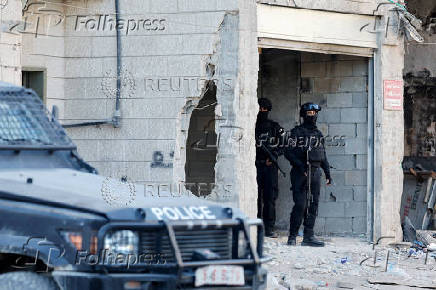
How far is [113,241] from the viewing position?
5.88 metres

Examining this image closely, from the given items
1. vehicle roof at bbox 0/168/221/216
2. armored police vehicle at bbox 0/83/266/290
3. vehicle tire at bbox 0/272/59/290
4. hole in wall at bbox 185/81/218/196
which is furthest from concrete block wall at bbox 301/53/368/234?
vehicle tire at bbox 0/272/59/290

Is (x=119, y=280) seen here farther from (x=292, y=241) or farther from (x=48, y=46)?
(x=292, y=241)

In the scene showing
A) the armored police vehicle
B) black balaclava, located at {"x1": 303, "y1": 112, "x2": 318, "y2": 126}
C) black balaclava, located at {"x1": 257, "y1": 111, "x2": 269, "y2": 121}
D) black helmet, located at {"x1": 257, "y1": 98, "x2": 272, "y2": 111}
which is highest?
black helmet, located at {"x1": 257, "y1": 98, "x2": 272, "y2": 111}

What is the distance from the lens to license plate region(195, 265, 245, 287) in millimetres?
5961

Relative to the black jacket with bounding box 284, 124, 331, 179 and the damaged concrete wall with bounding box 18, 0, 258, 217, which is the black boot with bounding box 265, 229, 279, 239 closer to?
the black jacket with bounding box 284, 124, 331, 179

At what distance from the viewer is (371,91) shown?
14070mm

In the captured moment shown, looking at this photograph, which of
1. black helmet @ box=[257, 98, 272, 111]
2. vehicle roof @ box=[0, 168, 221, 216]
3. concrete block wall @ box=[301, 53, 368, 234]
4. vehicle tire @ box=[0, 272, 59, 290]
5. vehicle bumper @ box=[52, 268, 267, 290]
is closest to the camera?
vehicle bumper @ box=[52, 268, 267, 290]

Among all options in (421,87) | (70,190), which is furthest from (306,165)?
(70,190)

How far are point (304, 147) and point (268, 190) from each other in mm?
1403

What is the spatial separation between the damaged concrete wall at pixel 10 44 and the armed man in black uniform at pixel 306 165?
3851 mm

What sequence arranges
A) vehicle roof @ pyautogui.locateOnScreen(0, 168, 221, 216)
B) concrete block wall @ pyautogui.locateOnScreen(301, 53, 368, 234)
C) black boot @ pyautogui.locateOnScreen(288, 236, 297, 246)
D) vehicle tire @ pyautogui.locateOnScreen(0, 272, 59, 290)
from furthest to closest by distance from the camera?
concrete block wall @ pyautogui.locateOnScreen(301, 53, 368, 234), black boot @ pyautogui.locateOnScreen(288, 236, 297, 246), vehicle roof @ pyautogui.locateOnScreen(0, 168, 221, 216), vehicle tire @ pyautogui.locateOnScreen(0, 272, 59, 290)

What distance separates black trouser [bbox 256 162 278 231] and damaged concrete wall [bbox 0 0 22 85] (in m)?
4.38

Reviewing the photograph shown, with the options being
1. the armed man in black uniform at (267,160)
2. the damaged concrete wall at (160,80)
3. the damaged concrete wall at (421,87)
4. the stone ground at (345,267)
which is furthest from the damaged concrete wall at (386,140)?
the damaged concrete wall at (421,87)

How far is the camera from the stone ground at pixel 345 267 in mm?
10352
